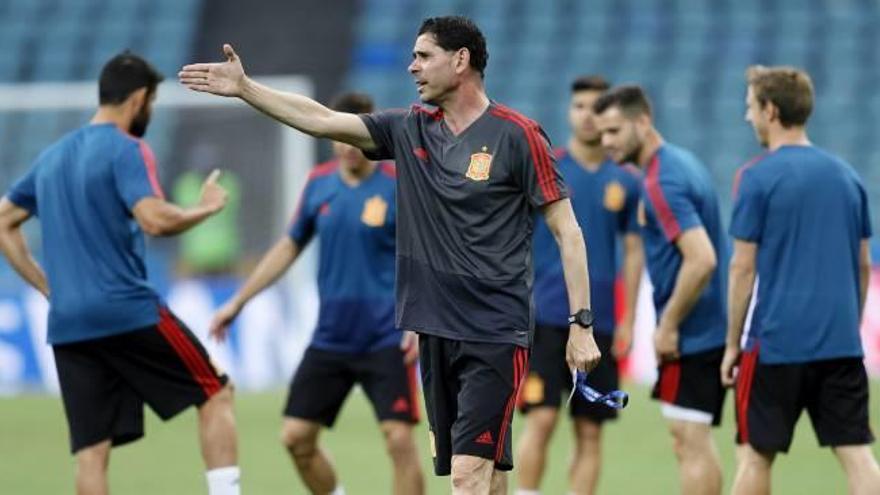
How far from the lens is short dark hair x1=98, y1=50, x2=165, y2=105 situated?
27.1 feet

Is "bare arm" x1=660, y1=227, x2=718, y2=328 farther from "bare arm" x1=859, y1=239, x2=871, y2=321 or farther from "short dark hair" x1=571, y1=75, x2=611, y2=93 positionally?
"short dark hair" x1=571, y1=75, x2=611, y2=93

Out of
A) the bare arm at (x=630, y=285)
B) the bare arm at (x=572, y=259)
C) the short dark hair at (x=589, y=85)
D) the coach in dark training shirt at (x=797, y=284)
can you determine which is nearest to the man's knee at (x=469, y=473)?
the bare arm at (x=572, y=259)

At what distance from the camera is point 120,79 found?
27.1 ft

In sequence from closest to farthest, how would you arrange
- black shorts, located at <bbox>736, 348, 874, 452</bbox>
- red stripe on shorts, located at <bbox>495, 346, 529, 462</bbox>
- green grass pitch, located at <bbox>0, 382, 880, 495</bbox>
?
red stripe on shorts, located at <bbox>495, 346, 529, 462</bbox> → black shorts, located at <bbox>736, 348, 874, 452</bbox> → green grass pitch, located at <bbox>0, 382, 880, 495</bbox>

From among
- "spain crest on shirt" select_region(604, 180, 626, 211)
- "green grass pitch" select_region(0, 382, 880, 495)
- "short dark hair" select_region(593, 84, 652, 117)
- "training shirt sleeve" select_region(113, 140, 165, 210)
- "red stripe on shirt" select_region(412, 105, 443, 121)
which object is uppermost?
"red stripe on shirt" select_region(412, 105, 443, 121)

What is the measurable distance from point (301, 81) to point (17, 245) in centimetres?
1172

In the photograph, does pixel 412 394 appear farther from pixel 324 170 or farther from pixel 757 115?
pixel 757 115

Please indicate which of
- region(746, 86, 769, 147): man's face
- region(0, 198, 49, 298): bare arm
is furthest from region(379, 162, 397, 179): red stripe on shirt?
region(746, 86, 769, 147): man's face

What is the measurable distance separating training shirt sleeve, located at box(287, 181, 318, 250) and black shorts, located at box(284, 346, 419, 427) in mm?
595

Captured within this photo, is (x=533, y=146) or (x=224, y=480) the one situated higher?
(x=533, y=146)

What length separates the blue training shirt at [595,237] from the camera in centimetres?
1004

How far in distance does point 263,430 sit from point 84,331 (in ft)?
20.6

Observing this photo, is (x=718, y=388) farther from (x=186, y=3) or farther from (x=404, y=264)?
(x=186, y=3)

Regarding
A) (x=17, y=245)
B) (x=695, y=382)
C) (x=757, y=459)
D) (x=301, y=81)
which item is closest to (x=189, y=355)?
(x=17, y=245)
